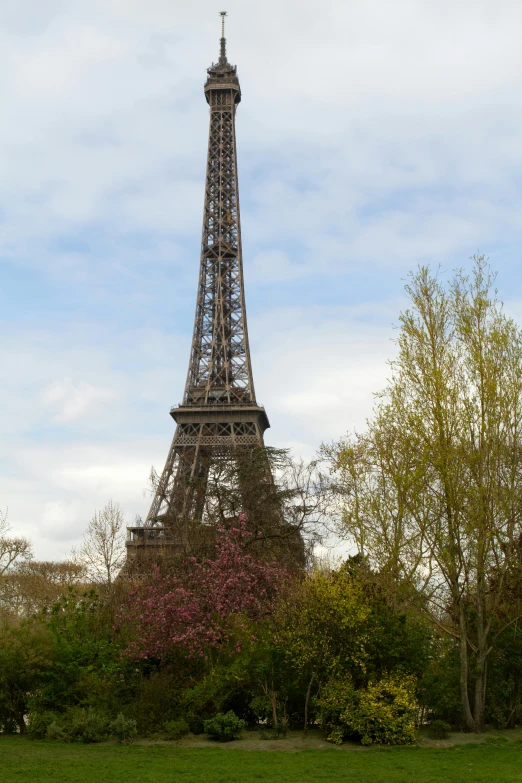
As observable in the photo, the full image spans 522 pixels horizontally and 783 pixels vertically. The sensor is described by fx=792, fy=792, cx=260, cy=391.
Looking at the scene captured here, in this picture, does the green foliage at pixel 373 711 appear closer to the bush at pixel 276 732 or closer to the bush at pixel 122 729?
the bush at pixel 276 732

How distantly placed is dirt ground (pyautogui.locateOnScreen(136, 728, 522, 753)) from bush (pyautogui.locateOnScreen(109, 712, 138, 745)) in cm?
33

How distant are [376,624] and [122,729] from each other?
6.74 meters

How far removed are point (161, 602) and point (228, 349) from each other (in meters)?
44.1

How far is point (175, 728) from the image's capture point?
19469 mm

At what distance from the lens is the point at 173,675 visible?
71.7 ft

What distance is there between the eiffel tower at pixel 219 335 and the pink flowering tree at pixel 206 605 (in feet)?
87.8

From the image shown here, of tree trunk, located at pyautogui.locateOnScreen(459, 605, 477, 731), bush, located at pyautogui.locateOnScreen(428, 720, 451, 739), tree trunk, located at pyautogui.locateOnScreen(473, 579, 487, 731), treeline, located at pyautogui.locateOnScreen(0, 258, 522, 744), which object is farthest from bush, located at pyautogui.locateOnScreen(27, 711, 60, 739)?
tree trunk, located at pyautogui.locateOnScreen(473, 579, 487, 731)

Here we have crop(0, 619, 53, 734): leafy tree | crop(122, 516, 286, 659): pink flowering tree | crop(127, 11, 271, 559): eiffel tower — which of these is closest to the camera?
crop(0, 619, 53, 734): leafy tree

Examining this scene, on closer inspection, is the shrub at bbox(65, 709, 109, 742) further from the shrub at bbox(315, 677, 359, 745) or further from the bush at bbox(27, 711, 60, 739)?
the shrub at bbox(315, 677, 359, 745)

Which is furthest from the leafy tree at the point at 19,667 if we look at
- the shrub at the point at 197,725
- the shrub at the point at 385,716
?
the shrub at the point at 385,716

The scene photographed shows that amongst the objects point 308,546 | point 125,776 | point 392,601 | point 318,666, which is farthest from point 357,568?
point 308,546

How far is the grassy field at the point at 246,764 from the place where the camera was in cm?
1475

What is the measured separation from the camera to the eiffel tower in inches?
2318

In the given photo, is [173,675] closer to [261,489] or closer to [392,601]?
[392,601]
